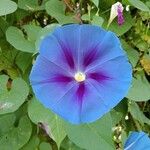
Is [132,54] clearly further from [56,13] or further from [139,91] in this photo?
[56,13]

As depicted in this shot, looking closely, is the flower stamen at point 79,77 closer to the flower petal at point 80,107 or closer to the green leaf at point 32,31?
the flower petal at point 80,107

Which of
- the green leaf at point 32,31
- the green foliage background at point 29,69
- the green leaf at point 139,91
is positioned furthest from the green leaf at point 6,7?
the green leaf at point 139,91

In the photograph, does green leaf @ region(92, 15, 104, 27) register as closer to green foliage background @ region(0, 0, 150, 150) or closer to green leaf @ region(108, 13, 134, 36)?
green foliage background @ region(0, 0, 150, 150)

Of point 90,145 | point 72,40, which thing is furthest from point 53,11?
point 90,145

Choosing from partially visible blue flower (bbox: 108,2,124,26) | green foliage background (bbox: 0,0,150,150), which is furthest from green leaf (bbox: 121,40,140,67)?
partially visible blue flower (bbox: 108,2,124,26)

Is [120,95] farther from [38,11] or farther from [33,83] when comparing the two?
[38,11]

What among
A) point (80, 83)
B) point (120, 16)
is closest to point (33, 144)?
point (80, 83)
